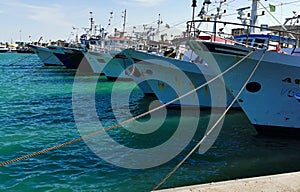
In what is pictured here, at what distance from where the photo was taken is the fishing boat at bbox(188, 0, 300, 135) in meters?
10.7

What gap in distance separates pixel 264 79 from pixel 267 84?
0.66 ft

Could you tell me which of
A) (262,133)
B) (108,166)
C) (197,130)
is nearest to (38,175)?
(108,166)

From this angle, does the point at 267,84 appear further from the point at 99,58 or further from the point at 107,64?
the point at 107,64

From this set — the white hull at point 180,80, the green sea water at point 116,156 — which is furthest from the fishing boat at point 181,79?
the green sea water at point 116,156

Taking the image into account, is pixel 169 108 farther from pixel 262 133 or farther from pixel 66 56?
pixel 66 56

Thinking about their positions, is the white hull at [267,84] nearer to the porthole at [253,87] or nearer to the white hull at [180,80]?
the porthole at [253,87]

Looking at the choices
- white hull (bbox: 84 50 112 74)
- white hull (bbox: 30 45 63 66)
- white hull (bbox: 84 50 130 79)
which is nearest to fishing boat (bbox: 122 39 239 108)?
white hull (bbox: 84 50 112 74)

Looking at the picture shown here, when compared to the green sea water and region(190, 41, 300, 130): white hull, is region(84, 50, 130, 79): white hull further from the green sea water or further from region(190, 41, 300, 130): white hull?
region(190, 41, 300, 130): white hull

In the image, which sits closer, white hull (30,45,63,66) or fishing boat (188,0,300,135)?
fishing boat (188,0,300,135)

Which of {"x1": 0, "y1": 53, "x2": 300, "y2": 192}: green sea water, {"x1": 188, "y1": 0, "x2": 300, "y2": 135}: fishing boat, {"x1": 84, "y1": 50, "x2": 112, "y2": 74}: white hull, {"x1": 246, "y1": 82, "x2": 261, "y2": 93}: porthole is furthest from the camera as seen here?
{"x1": 84, "y1": 50, "x2": 112, "y2": 74}: white hull

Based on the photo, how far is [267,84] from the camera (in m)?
11.3

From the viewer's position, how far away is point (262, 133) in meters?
12.2

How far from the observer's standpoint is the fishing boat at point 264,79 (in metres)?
10.7

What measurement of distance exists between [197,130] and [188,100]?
4184 millimetres
